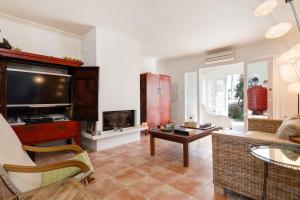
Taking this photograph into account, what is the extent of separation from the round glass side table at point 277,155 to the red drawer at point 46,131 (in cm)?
297

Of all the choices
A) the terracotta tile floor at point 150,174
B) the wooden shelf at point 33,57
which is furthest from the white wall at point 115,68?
the terracotta tile floor at point 150,174

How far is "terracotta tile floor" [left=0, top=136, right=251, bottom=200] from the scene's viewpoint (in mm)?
1819

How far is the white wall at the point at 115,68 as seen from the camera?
3396 mm

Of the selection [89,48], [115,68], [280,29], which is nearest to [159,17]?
[115,68]

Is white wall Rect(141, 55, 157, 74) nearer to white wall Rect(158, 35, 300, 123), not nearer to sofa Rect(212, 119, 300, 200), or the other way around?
white wall Rect(158, 35, 300, 123)

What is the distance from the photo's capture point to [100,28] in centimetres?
338

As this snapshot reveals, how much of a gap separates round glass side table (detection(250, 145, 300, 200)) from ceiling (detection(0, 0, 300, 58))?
2.16m

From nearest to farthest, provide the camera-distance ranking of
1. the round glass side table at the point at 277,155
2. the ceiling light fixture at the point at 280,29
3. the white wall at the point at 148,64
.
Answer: the round glass side table at the point at 277,155, the ceiling light fixture at the point at 280,29, the white wall at the point at 148,64

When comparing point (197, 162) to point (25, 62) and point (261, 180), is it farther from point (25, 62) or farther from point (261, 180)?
point (25, 62)

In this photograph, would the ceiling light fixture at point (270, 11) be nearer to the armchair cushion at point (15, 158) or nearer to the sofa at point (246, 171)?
the sofa at point (246, 171)

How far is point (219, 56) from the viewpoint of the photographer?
4.80 meters

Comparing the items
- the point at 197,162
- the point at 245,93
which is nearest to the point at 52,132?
the point at 197,162

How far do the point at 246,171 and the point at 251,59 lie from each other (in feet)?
12.3

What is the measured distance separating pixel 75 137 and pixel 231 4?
3587mm
